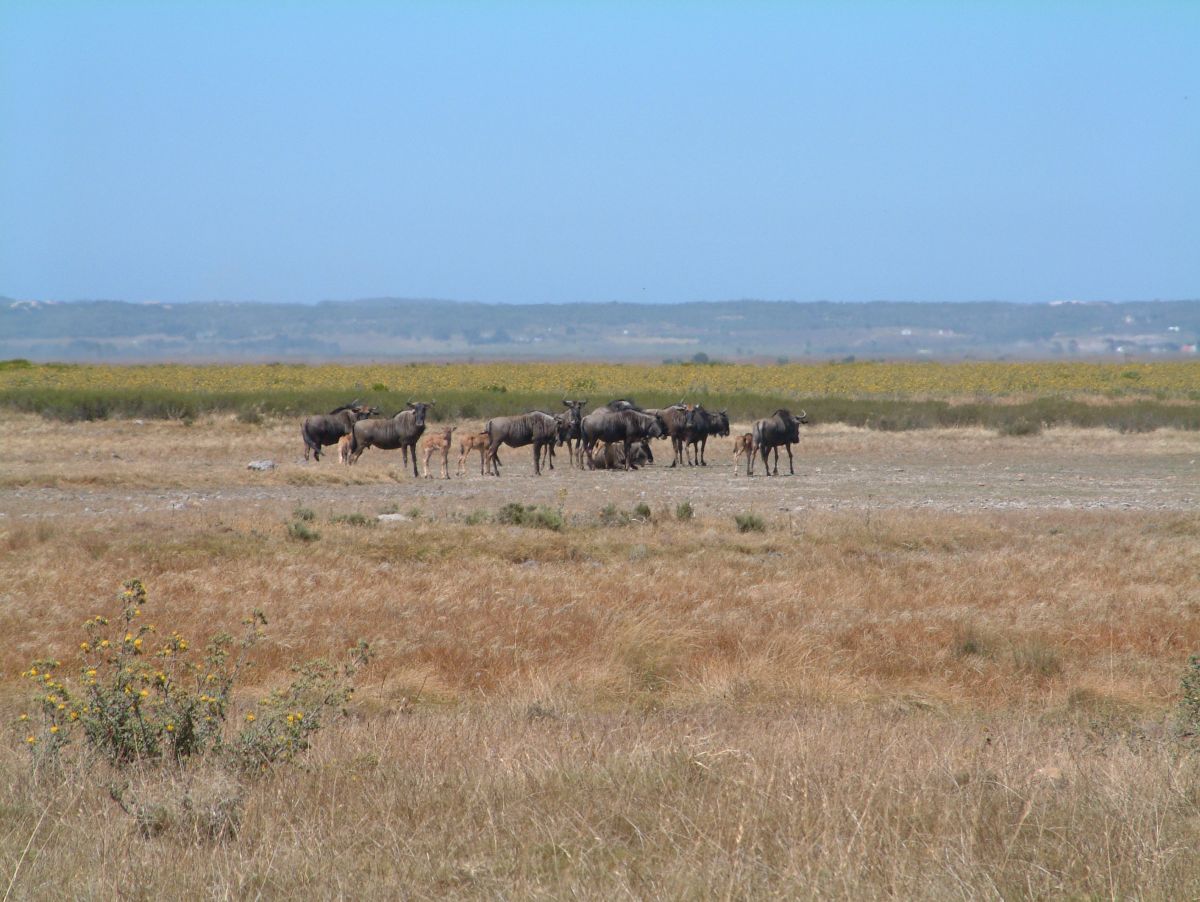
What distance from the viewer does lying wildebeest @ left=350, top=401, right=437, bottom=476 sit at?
30156 mm

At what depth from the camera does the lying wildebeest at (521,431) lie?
3044cm

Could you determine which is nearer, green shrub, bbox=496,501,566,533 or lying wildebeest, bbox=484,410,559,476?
green shrub, bbox=496,501,566,533

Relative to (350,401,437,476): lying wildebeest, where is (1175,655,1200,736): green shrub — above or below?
above

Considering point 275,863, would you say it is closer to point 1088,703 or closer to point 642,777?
point 642,777

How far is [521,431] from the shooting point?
30.7m

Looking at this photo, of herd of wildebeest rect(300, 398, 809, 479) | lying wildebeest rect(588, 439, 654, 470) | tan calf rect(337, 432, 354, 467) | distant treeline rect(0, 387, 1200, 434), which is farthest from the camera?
distant treeline rect(0, 387, 1200, 434)

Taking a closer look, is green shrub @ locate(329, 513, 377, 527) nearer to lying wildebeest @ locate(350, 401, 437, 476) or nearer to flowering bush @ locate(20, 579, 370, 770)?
flowering bush @ locate(20, 579, 370, 770)

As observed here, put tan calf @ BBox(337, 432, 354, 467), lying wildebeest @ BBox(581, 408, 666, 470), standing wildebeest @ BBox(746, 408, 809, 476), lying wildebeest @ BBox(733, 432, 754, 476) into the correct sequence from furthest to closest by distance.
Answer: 1. lying wildebeest @ BBox(581, 408, 666, 470)
2. tan calf @ BBox(337, 432, 354, 467)
3. lying wildebeest @ BBox(733, 432, 754, 476)
4. standing wildebeest @ BBox(746, 408, 809, 476)

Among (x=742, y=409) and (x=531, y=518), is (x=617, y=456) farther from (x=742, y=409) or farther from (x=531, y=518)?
(x=742, y=409)

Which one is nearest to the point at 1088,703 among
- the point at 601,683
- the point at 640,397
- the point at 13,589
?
the point at 601,683

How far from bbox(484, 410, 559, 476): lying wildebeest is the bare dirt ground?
757 mm

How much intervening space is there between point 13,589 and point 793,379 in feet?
247

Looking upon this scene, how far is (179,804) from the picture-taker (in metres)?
5.69

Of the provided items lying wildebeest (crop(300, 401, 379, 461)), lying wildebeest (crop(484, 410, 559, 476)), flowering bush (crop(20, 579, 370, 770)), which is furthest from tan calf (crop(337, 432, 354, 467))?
flowering bush (crop(20, 579, 370, 770))
